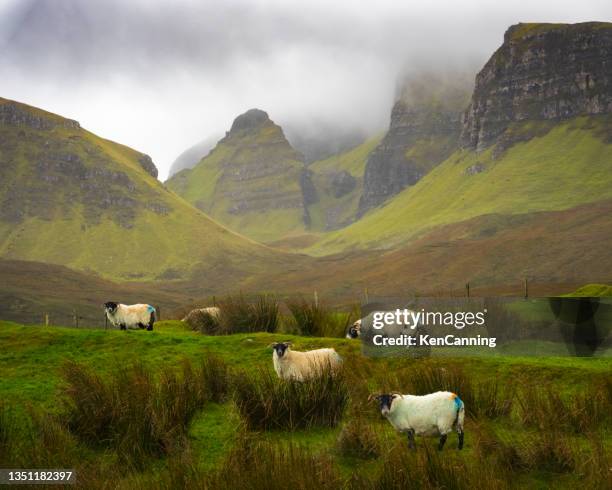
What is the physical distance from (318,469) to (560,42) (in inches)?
7517

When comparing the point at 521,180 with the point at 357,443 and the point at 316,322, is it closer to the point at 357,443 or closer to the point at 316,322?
the point at 316,322

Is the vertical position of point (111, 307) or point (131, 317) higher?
point (111, 307)

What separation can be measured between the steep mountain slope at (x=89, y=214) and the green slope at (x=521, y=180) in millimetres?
41918

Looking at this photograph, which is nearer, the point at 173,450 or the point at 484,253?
the point at 173,450

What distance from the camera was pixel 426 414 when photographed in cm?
1066

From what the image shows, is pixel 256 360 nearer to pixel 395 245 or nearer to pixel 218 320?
pixel 218 320

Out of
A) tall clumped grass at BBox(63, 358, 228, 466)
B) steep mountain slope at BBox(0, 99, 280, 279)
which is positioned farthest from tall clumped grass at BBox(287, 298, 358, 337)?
steep mountain slope at BBox(0, 99, 280, 279)

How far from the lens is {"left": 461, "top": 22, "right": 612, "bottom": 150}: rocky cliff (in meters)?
172

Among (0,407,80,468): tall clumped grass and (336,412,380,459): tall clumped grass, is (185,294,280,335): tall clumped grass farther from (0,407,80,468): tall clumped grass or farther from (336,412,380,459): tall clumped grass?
(336,412,380,459): tall clumped grass

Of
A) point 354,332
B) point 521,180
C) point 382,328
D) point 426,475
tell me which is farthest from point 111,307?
point 521,180

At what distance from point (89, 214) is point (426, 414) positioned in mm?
176931

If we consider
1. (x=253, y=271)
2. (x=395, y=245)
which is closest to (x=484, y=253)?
(x=395, y=245)

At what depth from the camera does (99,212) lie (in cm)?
17862

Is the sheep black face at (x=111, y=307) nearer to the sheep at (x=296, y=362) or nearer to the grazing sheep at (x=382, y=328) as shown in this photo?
the grazing sheep at (x=382, y=328)
